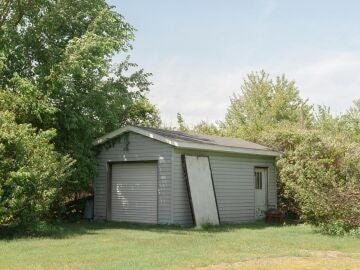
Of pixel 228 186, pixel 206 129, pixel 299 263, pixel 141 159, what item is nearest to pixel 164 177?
pixel 141 159

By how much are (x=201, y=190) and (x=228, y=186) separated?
1979 mm

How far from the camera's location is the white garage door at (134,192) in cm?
1877

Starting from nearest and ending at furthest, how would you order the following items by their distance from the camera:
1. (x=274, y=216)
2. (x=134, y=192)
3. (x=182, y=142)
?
1. (x=182, y=142)
2. (x=134, y=192)
3. (x=274, y=216)

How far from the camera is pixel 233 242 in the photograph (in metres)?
13.0

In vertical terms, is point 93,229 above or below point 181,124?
below

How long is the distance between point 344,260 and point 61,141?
40.6 ft

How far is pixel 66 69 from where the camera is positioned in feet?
58.0

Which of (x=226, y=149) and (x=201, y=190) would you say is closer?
(x=201, y=190)

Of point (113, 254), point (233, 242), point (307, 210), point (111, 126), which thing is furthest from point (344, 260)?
point (111, 126)

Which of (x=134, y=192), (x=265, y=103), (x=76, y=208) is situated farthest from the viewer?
(x=265, y=103)

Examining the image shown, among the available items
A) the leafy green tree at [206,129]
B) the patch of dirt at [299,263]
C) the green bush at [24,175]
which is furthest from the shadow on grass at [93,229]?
the leafy green tree at [206,129]

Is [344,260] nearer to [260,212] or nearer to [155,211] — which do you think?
[155,211]

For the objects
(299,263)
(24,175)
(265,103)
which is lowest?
(299,263)

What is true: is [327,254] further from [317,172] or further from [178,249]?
[317,172]
